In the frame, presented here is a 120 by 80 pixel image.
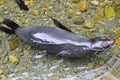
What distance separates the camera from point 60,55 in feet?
9.50

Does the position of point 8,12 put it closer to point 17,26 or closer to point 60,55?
point 17,26

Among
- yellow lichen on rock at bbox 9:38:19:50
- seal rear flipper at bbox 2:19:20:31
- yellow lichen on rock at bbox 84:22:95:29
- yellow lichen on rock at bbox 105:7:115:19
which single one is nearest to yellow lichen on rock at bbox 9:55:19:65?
yellow lichen on rock at bbox 9:38:19:50

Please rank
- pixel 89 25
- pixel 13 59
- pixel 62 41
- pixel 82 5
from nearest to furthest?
pixel 62 41
pixel 13 59
pixel 89 25
pixel 82 5

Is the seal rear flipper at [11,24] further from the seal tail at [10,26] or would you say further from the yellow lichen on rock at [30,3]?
the yellow lichen on rock at [30,3]

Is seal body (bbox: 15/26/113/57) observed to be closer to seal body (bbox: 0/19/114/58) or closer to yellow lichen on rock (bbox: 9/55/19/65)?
seal body (bbox: 0/19/114/58)

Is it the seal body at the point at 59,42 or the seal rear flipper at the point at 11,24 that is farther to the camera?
the seal rear flipper at the point at 11,24

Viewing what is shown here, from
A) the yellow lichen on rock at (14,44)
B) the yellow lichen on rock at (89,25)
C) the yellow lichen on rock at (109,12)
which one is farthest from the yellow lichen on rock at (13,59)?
the yellow lichen on rock at (109,12)

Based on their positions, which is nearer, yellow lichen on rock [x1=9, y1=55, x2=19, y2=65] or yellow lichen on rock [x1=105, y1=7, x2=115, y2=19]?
yellow lichen on rock [x1=9, y1=55, x2=19, y2=65]

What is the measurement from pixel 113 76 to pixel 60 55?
36 centimetres

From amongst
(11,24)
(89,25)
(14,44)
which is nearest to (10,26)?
(11,24)

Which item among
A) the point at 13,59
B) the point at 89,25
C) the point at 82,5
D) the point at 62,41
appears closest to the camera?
the point at 62,41

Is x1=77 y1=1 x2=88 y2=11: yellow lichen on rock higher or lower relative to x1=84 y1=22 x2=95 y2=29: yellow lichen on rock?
higher

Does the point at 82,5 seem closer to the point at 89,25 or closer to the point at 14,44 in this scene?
the point at 89,25

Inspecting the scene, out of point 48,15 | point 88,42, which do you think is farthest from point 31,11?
point 88,42
